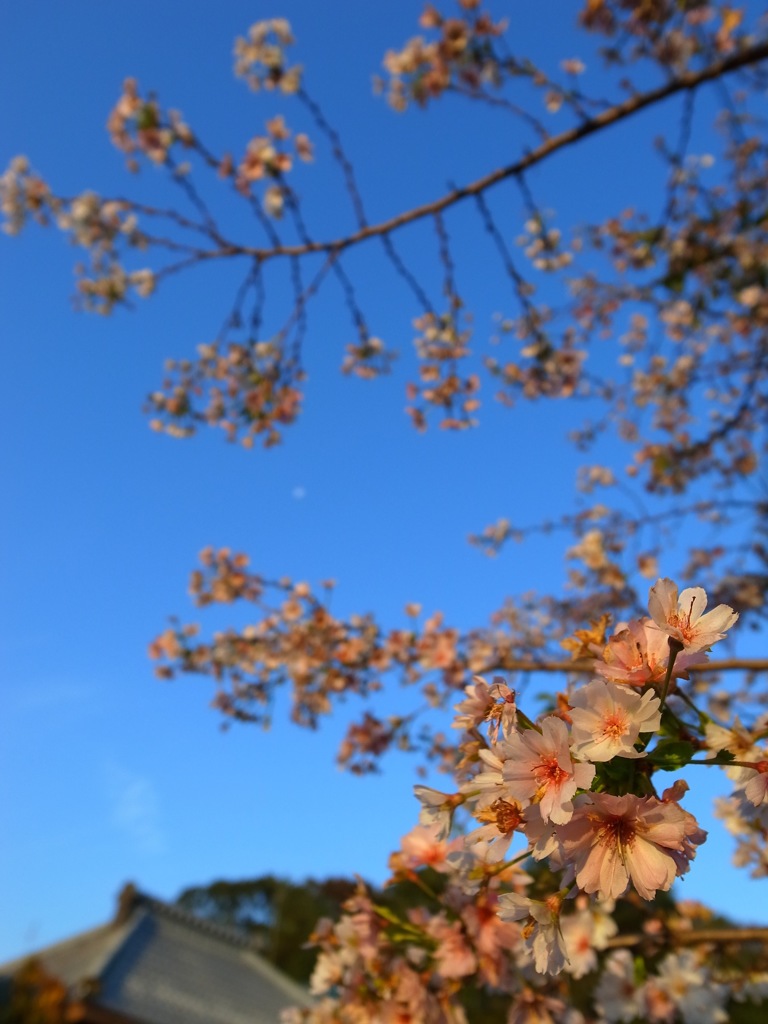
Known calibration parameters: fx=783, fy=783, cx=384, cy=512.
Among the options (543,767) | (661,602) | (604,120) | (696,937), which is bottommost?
(543,767)

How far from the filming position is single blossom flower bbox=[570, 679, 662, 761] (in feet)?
2.95

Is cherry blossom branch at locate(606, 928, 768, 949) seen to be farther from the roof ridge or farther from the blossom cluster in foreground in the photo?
the roof ridge

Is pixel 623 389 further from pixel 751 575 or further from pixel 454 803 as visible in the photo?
pixel 454 803

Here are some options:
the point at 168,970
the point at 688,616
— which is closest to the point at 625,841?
the point at 688,616

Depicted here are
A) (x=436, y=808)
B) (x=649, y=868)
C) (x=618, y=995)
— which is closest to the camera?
(x=649, y=868)

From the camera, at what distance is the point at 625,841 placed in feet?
3.06

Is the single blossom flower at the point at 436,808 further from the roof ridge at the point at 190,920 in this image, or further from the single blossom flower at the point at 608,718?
the roof ridge at the point at 190,920

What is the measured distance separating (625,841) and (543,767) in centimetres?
13

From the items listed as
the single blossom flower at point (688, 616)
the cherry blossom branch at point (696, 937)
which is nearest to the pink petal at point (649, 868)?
the single blossom flower at point (688, 616)

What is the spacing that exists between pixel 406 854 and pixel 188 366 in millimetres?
4473

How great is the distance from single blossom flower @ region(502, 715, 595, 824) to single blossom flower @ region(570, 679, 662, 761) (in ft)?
0.06

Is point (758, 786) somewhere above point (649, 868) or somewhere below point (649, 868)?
above

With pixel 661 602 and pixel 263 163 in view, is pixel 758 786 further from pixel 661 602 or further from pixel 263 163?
pixel 263 163

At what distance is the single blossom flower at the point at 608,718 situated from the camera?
90 cm
